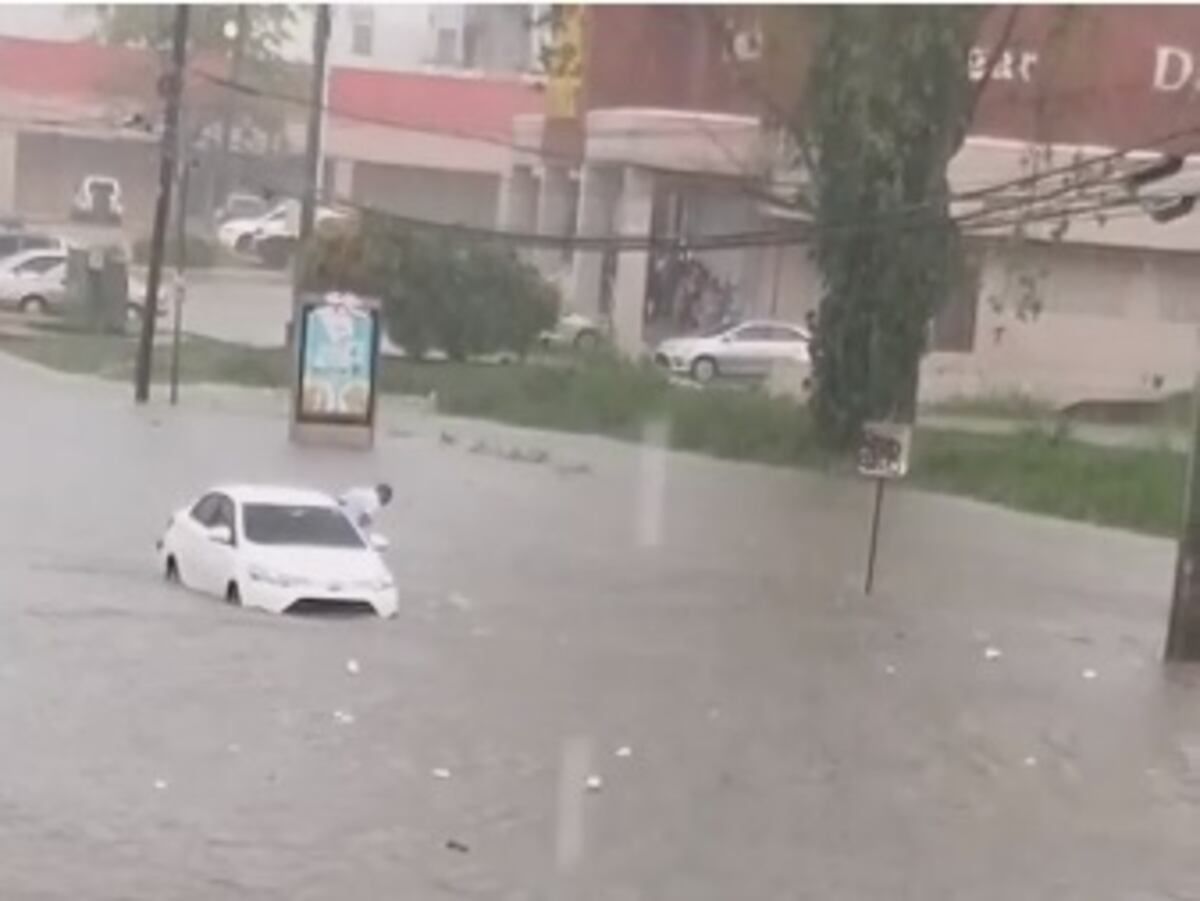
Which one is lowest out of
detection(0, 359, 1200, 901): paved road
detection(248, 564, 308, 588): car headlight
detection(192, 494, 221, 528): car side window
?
detection(0, 359, 1200, 901): paved road

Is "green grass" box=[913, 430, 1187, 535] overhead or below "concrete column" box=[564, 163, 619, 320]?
below

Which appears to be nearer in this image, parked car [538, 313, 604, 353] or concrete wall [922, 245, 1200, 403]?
parked car [538, 313, 604, 353]

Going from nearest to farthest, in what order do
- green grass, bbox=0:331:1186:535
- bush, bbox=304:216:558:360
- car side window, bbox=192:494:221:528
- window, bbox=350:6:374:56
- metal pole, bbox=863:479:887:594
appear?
1. window, bbox=350:6:374:56
2. car side window, bbox=192:494:221:528
3. metal pole, bbox=863:479:887:594
4. green grass, bbox=0:331:1186:535
5. bush, bbox=304:216:558:360

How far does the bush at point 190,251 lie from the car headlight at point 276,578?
2.48m

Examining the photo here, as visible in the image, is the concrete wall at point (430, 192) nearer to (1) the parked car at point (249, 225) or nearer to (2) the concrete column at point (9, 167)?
(1) the parked car at point (249, 225)

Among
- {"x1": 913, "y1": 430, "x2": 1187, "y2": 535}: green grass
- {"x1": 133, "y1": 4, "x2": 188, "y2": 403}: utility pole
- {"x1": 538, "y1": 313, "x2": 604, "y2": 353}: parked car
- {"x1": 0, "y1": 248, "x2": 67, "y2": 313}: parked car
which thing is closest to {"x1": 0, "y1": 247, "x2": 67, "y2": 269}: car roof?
{"x1": 0, "y1": 248, "x2": 67, "y2": 313}: parked car

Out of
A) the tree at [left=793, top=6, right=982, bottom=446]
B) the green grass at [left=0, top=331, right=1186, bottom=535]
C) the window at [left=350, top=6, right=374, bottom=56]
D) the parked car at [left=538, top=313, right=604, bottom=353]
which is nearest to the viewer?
the window at [left=350, top=6, right=374, bottom=56]

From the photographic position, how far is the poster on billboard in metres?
11.9

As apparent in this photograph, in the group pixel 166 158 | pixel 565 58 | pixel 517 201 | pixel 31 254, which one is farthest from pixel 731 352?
pixel 565 58

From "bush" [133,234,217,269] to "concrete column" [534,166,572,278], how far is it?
3.66 feet

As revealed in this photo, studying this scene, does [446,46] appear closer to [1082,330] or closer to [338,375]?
[338,375]

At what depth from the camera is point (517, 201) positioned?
10156mm

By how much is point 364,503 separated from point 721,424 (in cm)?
312

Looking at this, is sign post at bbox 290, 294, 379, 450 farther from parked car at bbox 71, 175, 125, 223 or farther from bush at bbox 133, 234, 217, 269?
parked car at bbox 71, 175, 125, 223
